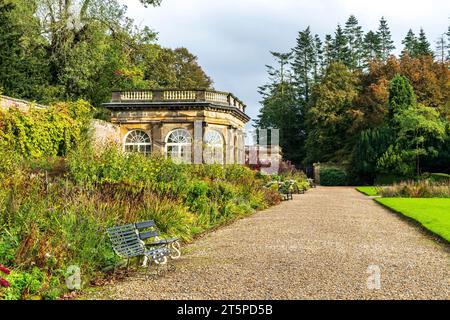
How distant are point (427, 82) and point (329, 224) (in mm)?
34292

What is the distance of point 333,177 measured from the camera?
43875 mm

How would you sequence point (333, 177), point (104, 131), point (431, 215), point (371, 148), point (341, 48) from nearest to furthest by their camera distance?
point (431, 215) < point (104, 131) < point (371, 148) < point (333, 177) < point (341, 48)

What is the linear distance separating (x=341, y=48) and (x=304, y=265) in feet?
179

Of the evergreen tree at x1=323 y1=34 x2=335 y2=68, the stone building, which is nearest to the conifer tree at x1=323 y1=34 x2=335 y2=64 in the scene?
the evergreen tree at x1=323 y1=34 x2=335 y2=68

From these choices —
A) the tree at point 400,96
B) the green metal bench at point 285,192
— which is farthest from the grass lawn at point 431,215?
the tree at point 400,96

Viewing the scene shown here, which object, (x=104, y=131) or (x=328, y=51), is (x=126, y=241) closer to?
(x=104, y=131)

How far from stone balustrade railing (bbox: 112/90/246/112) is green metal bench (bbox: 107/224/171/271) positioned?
2073 centimetres

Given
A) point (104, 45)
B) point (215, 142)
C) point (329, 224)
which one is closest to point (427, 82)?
point (215, 142)

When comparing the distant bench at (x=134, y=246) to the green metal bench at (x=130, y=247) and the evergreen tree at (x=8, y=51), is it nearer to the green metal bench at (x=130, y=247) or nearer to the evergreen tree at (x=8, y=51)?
the green metal bench at (x=130, y=247)

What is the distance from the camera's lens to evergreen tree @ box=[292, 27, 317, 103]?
58.9 meters

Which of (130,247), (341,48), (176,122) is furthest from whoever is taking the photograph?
(341,48)

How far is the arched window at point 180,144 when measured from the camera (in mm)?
27906

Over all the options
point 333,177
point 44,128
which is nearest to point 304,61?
point 333,177

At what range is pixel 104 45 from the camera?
97.3ft
